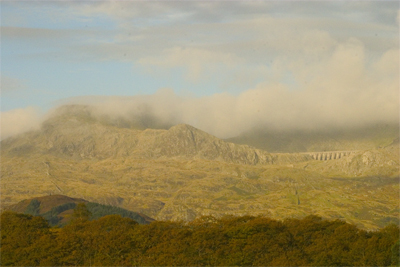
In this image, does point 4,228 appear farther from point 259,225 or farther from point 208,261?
point 259,225

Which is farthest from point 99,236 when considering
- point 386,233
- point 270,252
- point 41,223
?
point 386,233

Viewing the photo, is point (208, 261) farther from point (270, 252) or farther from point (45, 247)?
point (45, 247)

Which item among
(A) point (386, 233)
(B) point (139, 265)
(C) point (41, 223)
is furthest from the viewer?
(C) point (41, 223)

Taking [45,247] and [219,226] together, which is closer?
[45,247]

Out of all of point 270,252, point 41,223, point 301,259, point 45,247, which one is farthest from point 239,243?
point 41,223

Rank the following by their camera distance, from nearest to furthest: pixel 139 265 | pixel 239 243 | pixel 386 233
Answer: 1. pixel 139 265
2. pixel 239 243
3. pixel 386 233

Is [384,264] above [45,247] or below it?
below
